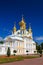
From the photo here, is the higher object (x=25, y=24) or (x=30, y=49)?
(x=25, y=24)

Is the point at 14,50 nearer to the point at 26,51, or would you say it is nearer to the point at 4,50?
the point at 4,50

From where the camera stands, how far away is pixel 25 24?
85.5 metres

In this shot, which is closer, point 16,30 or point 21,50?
point 21,50

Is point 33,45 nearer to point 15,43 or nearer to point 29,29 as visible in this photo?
point 29,29

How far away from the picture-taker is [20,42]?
71.8 metres

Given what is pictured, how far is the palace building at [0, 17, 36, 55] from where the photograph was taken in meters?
66.2

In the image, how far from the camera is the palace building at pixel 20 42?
66250 mm

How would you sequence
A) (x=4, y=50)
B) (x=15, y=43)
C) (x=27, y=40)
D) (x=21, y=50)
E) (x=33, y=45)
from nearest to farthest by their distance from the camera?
(x=4, y=50), (x=15, y=43), (x=21, y=50), (x=27, y=40), (x=33, y=45)

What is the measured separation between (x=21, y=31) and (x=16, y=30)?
739cm

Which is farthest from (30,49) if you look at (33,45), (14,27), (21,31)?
(14,27)

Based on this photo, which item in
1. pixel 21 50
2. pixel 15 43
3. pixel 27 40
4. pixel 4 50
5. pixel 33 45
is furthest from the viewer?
pixel 33 45

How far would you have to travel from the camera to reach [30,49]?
79.9m

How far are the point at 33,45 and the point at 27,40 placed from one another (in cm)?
682

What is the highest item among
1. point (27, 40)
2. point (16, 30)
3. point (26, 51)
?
point (16, 30)
